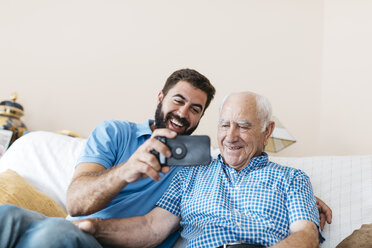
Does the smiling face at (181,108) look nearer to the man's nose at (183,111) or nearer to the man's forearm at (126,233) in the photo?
the man's nose at (183,111)

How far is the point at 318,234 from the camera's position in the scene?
111 centimetres

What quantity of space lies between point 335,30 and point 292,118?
64 cm

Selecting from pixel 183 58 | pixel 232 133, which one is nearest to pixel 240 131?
pixel 232 133

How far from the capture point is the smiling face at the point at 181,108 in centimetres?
140

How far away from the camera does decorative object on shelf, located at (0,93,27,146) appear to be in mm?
1766

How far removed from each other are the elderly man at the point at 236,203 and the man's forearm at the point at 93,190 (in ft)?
0.17

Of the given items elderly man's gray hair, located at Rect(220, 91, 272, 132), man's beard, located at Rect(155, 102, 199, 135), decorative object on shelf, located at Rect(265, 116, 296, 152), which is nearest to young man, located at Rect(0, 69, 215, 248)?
man's beard, located at Rect(155, 102, 199, 135)

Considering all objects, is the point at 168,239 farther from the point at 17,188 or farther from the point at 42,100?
the point at 42,100

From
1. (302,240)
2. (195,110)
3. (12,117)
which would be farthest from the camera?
(12,117)

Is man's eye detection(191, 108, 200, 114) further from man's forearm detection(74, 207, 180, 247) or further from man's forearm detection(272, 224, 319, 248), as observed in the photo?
man's forearm detection(272, 224, 319, 248)

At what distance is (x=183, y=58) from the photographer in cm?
214

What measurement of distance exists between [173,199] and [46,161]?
2.22 feet

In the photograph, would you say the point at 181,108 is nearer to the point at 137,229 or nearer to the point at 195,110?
the point at 195,110

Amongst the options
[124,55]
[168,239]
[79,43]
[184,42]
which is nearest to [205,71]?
[184,42]
